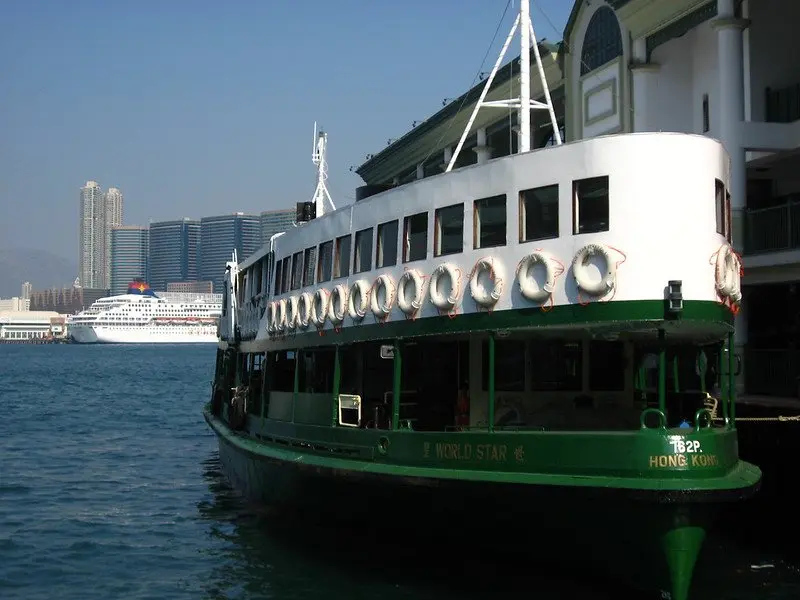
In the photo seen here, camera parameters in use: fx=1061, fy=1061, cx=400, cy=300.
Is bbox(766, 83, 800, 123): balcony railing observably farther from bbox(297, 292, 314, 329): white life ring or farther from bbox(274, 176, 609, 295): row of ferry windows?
bbox(297, 292, 314, 329): white life ring

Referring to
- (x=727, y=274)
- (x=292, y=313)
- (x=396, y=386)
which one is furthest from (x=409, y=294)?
(x=727, y=274)

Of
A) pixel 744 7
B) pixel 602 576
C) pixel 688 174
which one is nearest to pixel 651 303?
pixel 688 174

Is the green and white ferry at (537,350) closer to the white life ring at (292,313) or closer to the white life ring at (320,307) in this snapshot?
the white life ring at (320,307)

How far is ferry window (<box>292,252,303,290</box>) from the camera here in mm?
18781

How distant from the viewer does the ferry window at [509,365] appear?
15.2 meters

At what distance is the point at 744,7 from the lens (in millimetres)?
22500

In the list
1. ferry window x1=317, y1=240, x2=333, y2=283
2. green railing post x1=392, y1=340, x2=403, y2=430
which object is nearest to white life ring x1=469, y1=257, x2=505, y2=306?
green railing post x1=392, y1=340, x2=403, y2=430

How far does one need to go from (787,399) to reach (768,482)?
1.83m

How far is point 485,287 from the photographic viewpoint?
13.8m

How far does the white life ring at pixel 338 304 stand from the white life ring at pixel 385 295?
91 cm

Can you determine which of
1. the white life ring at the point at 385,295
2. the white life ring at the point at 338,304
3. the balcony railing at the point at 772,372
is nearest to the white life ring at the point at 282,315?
the white life ring at the point at 338,304

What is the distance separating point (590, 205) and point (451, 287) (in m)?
2.22

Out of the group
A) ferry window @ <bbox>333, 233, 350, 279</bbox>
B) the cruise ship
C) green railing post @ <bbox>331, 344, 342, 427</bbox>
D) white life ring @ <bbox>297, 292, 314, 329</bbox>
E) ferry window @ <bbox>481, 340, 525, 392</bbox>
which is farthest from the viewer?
the cruise ship

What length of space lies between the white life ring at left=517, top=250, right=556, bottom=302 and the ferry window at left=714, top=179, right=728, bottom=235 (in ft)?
7.44
